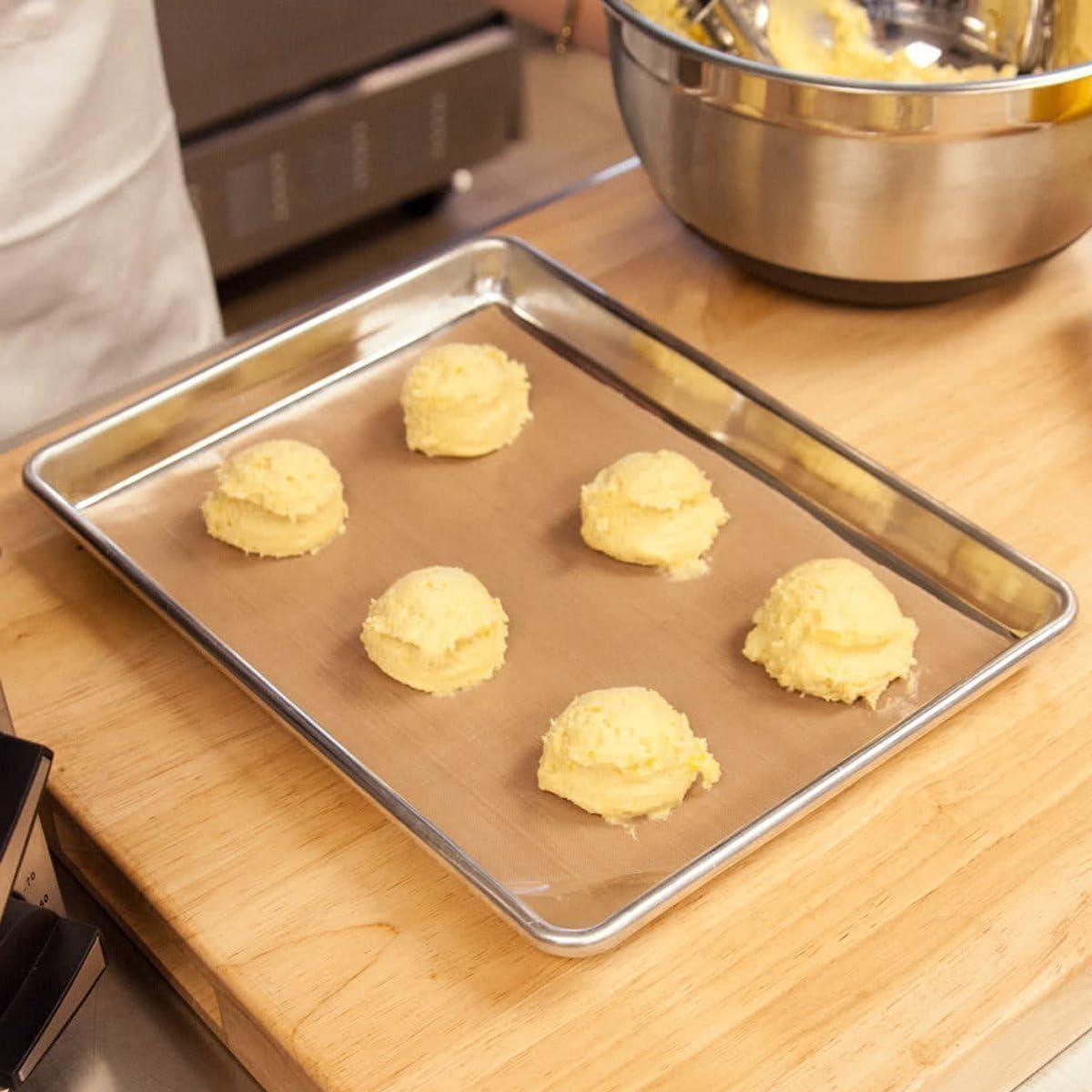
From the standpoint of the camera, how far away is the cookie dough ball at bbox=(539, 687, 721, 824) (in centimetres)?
83

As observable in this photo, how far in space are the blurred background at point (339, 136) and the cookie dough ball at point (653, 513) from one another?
1.32 metres

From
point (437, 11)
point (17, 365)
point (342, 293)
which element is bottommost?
point (437, 11)

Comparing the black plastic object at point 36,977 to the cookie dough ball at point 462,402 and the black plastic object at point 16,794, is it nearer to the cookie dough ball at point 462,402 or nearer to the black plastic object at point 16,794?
the black plastic object at point 16,794

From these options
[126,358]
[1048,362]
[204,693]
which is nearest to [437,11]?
[126,358]

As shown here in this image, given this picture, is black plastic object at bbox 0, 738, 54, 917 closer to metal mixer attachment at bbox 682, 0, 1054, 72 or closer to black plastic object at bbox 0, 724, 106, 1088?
black plastic object at bbox 0, 724, 106, 1088

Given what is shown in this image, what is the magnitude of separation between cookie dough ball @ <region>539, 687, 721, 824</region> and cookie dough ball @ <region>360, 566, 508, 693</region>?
9 centimetres

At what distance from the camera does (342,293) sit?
46.7 inches

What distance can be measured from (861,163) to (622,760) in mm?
464

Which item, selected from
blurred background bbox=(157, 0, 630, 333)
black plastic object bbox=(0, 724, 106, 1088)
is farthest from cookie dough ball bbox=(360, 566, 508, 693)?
blurred background bbox=(157, 0, 630, 333)

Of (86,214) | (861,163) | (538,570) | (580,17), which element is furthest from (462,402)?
(580,17)

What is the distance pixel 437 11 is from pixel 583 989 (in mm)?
1946

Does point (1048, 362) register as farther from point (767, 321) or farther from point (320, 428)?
point (320, 428)

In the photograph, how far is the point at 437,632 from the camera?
898 millimetres

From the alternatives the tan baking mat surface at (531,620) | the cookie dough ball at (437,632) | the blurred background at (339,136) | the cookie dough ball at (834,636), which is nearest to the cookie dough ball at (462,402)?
the tan baking mat surface at (531,620)
